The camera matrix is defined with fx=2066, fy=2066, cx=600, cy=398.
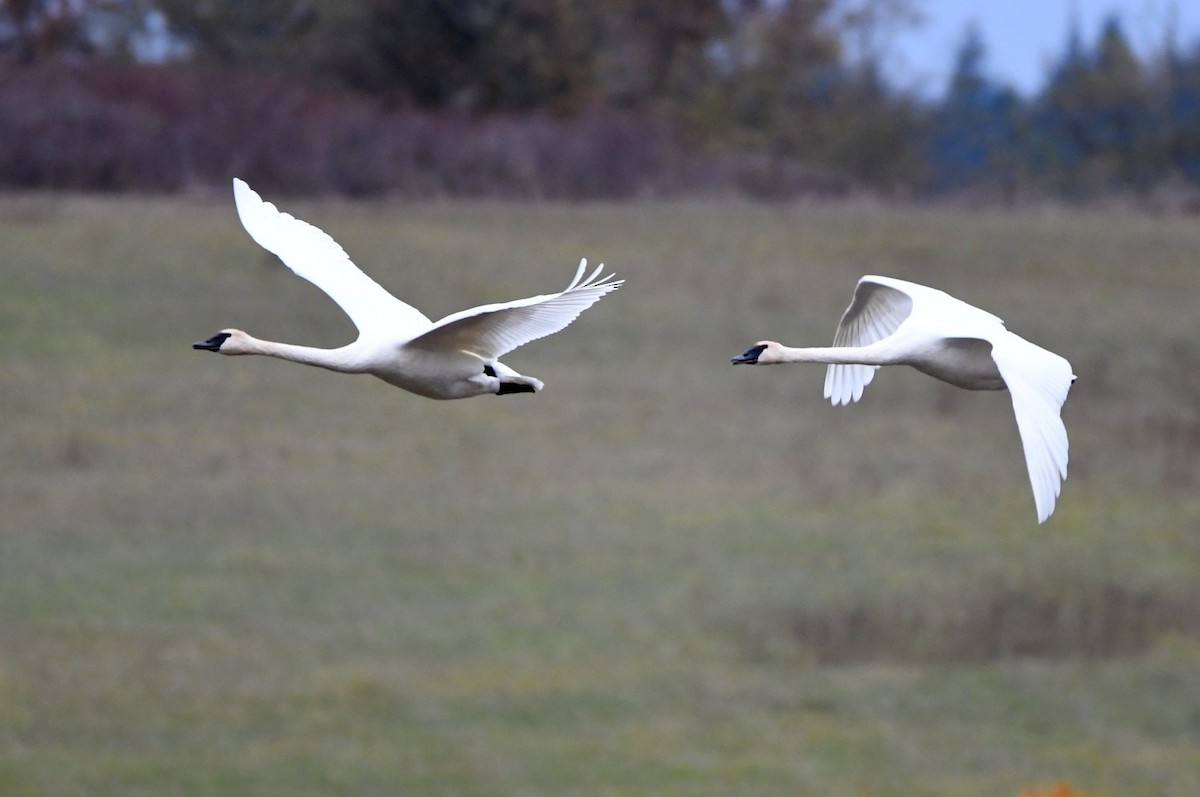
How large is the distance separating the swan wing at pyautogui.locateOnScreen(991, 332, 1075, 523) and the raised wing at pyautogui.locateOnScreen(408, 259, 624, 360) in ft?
4.13

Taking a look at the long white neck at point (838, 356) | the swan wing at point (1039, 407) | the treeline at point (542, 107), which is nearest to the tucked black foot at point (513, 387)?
the long white neck at point (838, 356)

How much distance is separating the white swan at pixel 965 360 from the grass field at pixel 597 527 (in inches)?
640

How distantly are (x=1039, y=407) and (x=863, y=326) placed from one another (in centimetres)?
250

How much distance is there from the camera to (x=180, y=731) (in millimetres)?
25156

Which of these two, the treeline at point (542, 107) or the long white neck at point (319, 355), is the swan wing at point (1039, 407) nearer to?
the long white neck at point (319, 355)

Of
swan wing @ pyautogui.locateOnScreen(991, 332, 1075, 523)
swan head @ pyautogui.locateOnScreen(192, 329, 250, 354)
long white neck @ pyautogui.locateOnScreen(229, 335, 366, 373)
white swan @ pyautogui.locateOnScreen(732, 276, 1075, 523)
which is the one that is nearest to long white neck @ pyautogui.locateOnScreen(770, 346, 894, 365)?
white swan @ pyautogui.locateOnScreen(732, 276, 1075, 523)

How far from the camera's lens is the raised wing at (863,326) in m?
Answer: 8.23

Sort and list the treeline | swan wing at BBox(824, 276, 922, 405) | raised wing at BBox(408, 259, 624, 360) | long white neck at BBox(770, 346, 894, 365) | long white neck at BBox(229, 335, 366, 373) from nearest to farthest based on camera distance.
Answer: raised wing at BBox(408, 259, 624, 360), long white neck at BBox(229, 335, 366, 373), long white neck at BBox(770, 346, 894, 365), swan wing at BBox(824, 276, 922, 405), the treeline

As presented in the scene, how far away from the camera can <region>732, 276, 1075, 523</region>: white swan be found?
593 centimetres

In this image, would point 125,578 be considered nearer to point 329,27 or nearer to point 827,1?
point 329,27

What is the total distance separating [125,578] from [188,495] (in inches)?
239

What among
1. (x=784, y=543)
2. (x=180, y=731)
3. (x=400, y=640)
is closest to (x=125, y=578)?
(x=400, y=640)

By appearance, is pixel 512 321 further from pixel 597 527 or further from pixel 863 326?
pixel 597 527

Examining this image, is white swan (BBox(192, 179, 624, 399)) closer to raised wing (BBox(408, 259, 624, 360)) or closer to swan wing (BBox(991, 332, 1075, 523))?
raised wing (BBox(408, 259, 624, 360))
